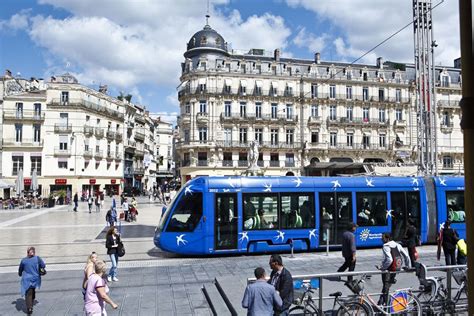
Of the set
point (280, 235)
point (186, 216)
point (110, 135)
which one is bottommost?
point (280, 235)

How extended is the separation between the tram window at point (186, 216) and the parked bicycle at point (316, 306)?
6.93 metres

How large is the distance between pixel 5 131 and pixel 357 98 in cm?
4551

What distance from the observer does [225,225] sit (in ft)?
42.5

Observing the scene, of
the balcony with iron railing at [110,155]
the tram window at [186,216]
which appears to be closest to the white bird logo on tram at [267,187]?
the tram window at [186,216]

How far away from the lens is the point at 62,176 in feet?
160

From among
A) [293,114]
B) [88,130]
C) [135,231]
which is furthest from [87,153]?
[135,231]

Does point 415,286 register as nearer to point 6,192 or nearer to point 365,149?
point 365,149

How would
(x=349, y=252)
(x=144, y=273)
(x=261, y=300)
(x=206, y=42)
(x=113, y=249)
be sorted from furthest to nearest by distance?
(x=206, y=42), (x=144, y=273), (x=113, y=249), (x=349, y=252), (x=261, y=300)

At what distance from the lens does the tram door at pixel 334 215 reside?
13.7 metres

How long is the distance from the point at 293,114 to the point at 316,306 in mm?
45934

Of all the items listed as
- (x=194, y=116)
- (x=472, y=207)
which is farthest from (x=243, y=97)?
(x=472, y=207)

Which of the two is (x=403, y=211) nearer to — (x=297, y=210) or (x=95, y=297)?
(x=297, y=210)

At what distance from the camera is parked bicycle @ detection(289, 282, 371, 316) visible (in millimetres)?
6289

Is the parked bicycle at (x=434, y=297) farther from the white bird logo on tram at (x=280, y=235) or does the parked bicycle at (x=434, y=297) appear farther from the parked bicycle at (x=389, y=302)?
the white bird logo on tram at (x=280, y=235)
